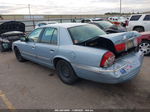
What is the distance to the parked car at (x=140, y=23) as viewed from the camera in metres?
9.72

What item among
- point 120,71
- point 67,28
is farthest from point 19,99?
point 120,71

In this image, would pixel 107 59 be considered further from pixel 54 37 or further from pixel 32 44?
pixel 32 44

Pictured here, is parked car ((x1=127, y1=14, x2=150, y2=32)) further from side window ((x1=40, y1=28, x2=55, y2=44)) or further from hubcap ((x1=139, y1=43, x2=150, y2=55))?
side window ((x1=40, y1=28, x2=55, y2=44))

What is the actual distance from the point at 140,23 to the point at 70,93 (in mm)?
8500

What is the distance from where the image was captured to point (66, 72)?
3.85 meters

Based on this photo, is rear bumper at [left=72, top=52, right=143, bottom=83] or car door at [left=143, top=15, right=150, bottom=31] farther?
car door at [left=143, top=15, right=150, bottom=31]

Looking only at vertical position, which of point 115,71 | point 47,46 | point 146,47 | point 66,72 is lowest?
point 66,72

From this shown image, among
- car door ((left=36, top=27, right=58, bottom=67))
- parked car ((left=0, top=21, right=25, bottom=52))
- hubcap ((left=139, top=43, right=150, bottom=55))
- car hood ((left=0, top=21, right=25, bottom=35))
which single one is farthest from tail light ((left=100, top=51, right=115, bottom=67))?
car hood ((left=0, top=21, right=25, bottom=35))

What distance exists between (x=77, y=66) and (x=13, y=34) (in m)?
6.59

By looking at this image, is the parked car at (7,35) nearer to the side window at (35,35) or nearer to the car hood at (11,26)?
the car hood at (11,26)

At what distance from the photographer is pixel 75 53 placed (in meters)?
3.26

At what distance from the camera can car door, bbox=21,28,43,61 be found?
15.3 feet

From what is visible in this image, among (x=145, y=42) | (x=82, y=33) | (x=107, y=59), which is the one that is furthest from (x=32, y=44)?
(x=145, y=42)

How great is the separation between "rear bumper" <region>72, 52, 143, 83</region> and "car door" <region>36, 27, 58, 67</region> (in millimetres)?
897
